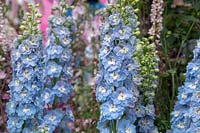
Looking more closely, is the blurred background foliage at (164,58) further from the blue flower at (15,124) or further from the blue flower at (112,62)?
the blue flower at (112,62)

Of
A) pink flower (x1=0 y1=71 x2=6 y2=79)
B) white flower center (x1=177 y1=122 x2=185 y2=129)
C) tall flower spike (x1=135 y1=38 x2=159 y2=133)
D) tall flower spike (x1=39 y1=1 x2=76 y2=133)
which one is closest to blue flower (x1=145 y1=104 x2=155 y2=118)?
tall flower spike (x1=135 y1=38 x2=159 y2=133)

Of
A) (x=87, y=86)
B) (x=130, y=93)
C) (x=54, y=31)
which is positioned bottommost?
(x=87, y=86)

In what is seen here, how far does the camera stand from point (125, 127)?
2.37 metres

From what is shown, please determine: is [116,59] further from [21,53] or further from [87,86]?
[87,86]

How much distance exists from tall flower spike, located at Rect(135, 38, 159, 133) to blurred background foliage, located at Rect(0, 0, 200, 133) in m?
0.23

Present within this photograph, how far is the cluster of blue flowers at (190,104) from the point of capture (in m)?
2.32

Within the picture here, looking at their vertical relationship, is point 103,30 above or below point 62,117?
above

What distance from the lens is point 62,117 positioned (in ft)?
8.57

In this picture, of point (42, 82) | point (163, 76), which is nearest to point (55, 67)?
point (42, 82)

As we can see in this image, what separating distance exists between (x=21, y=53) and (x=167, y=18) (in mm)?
942

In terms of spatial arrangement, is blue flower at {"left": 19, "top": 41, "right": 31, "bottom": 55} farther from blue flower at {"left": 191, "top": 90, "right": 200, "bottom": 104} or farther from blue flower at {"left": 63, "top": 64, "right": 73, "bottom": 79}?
blue flower at {"left": 191, "top": 90, "right": 200, "bottom": 104}

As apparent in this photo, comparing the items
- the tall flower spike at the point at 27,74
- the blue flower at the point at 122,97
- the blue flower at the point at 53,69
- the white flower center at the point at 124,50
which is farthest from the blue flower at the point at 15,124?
the white flower center at the point at 124,50

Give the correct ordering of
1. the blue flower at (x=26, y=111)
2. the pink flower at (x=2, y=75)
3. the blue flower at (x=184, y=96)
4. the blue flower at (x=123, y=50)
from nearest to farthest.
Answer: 1. the blue flower at (x=123, y=50)
2. the blue flower at (x=184, y=96)
3. the blue flower at (x=26, y=111)
4. the pink flower at (x=2, y=75)

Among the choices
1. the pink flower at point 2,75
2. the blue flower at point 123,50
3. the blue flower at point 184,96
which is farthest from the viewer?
the pink flower at point 2,75
